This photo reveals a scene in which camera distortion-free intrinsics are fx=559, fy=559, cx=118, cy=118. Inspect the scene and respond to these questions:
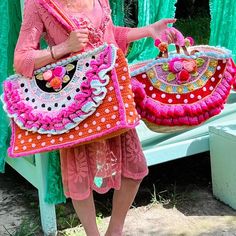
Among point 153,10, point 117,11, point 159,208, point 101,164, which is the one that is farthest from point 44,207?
point 153,10

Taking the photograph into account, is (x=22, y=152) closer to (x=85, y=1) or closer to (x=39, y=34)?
(x=39, y=34)

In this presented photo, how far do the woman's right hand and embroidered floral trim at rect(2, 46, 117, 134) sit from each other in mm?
75

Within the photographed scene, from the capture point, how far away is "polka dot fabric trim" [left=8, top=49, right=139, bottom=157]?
205 centimetres

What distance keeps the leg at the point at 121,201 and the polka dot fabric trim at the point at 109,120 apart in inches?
16.5

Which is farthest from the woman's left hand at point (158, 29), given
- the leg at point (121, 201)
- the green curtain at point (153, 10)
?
the green curtain at point (153, 10)

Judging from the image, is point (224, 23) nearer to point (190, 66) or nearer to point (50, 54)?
point (190, 66)

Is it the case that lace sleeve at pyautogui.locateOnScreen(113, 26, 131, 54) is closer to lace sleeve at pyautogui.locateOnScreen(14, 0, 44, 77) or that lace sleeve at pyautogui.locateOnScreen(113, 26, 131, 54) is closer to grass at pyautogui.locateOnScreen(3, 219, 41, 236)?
lace sleeve at pyautogui.locateOnScreen(14, 0, 44, 77)

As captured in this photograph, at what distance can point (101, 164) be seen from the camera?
2297mm

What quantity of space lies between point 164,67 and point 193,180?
161cm

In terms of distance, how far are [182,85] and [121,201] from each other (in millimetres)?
578

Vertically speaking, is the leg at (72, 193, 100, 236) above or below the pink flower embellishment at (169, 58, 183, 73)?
below

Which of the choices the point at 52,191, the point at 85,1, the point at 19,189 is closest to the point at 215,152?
the point at 52,191

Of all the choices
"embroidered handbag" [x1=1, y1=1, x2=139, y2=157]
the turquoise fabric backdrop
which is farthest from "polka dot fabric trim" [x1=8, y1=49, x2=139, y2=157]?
the turquoise fabric backdrop

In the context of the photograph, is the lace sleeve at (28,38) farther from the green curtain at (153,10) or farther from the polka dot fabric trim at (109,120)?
the green curtain at (153,10)
